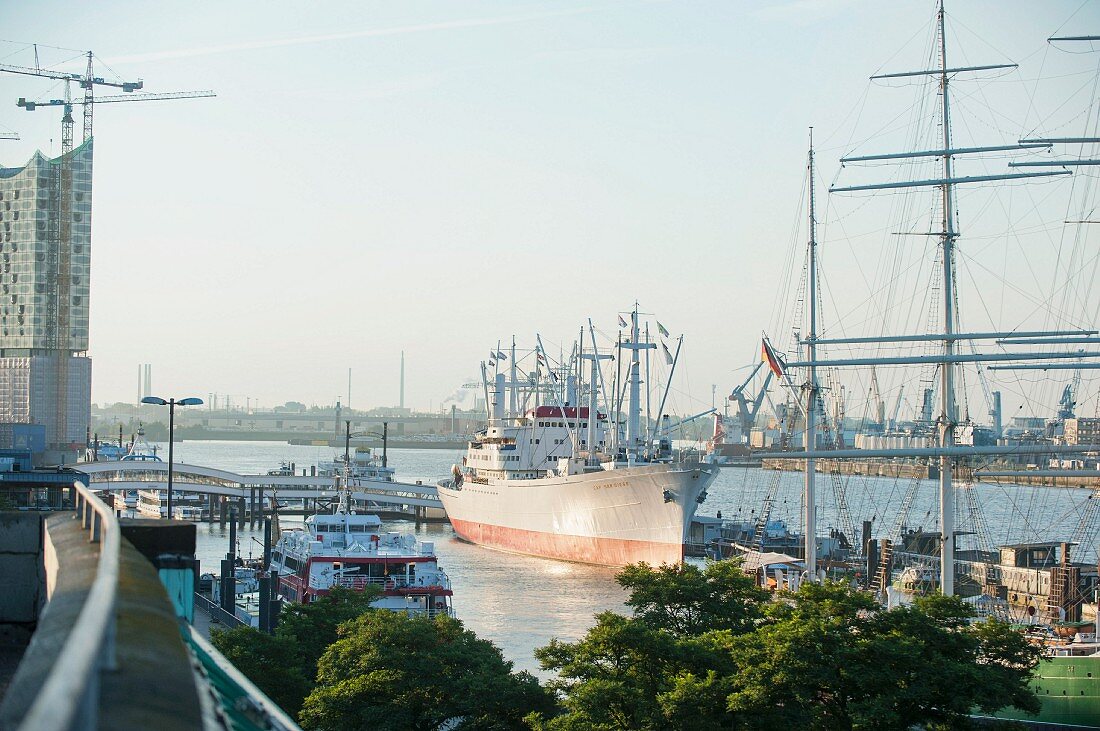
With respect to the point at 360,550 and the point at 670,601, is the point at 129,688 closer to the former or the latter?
the point at 670,601

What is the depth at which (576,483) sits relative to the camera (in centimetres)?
7294

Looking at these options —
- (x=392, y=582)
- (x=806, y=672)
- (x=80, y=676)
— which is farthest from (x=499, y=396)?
(x=80, y=676)

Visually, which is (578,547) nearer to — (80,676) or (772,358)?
(772,358)

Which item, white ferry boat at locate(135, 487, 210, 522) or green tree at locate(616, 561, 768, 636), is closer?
green tree at locate(616, 561, 768, 636)

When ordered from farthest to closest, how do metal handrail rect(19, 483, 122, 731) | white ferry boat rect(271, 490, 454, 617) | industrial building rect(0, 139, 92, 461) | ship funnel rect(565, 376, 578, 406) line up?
industrial building rect(0, 139, 92, 461) → ship funnel rect(565, 376, 578, 406) → white ferry boat rect(271, 490, 454, 617) → metal handrail rect(19, 483, 122, 731)

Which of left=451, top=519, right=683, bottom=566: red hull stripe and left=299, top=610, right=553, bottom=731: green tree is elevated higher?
left=299, top=610, right=553, bottom=731: green tree

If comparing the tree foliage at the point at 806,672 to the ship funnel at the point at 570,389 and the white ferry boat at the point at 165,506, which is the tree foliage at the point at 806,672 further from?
the white ferry boat at the point at 165,506

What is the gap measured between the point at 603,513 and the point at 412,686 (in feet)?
155

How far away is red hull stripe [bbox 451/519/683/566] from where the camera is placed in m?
68.1

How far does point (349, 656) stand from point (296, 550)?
24956mm

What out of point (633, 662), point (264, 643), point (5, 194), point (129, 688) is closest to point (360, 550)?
point (264, 643)

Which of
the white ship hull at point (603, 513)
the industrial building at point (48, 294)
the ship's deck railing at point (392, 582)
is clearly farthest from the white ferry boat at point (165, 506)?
the ship's deck railing at point (392, 582)

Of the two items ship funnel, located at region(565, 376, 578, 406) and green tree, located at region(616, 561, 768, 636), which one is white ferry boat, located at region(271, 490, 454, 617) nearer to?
green tree, located at region(616, 561, 768, 636)

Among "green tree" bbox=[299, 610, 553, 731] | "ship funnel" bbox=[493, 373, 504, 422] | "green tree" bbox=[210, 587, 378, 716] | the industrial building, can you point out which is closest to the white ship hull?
"ship funnel" bbox=[493, 373, 504, 422]
